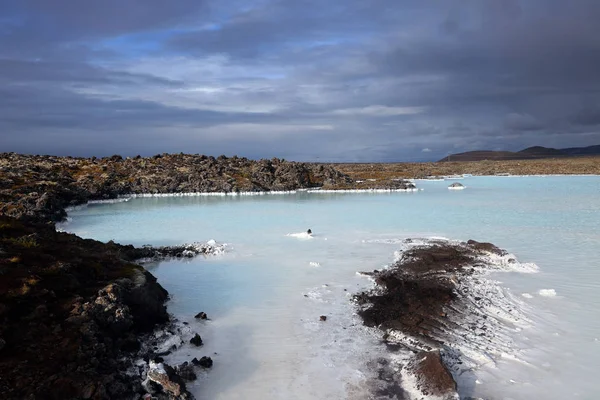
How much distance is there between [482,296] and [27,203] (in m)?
34.6

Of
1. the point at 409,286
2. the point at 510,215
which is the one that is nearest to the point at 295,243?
the point at 409,286

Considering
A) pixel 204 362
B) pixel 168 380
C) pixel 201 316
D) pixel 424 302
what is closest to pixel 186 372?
pixel 204 362

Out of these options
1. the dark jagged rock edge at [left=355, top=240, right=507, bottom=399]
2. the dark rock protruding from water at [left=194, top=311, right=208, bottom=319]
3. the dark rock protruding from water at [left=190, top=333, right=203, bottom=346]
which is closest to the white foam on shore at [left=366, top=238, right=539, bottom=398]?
the dark jagged rock edge at [left=355, top=240, right=507, bottom=399]

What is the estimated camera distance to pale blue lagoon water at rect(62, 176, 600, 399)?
8.55 metres

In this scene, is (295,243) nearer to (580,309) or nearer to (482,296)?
(482,296)

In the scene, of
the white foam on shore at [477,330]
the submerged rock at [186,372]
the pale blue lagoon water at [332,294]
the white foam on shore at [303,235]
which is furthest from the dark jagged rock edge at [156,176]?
the white foam on shore at [477,330]

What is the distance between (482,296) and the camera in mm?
13164

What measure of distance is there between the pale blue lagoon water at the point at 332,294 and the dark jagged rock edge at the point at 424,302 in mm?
638

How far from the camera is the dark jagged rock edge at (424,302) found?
27.2 ft

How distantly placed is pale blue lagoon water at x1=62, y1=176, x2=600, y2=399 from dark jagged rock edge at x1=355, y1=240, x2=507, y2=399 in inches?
25.1

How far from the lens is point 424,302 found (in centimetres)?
1245

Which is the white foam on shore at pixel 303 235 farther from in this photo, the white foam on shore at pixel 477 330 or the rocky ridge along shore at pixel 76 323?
the white foam on shore at pixel 477 330

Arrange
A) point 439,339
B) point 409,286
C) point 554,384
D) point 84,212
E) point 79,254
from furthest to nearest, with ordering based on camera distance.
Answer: point 84,212
point 409,286
point 79,254
point 439,339
point 554,384

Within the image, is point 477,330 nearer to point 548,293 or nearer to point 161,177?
point 548,293
